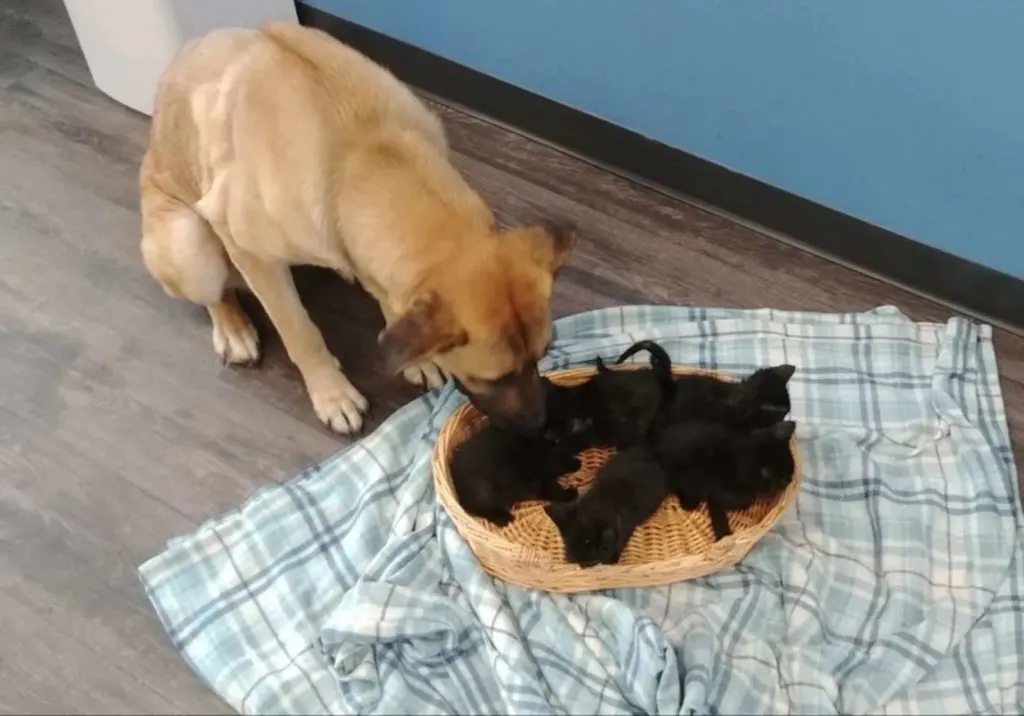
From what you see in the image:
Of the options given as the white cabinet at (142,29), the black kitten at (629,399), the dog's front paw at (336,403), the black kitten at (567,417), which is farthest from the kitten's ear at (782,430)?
the white cabinet at (142,29)

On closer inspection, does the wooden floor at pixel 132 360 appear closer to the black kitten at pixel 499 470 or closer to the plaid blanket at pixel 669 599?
the plaid blanket at pixel 669 599

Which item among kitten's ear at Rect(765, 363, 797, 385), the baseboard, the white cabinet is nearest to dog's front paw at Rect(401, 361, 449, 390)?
kitten's ear at Rect(765, 363, 797, 385)

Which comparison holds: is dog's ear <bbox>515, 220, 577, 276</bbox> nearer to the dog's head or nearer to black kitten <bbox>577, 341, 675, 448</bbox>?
the dog's head

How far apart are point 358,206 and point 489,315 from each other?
1.13 ft

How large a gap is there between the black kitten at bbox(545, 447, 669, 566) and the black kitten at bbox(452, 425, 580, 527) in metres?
0.08

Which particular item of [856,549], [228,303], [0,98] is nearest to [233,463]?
[228,303]

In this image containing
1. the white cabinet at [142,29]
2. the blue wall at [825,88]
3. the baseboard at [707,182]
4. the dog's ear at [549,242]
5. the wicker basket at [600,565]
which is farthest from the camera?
the white cabinet at [142,29]

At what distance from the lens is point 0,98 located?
3590 mm

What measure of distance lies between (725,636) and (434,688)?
0.59 metres

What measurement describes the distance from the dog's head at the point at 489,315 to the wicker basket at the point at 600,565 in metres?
0.28

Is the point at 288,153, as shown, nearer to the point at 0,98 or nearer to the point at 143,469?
the point at 143,469

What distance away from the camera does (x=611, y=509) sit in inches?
82.7

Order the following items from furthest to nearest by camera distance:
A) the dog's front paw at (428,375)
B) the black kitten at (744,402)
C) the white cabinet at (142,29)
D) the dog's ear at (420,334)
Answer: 1. the white cabinet at (142,29)
2. the dog's front paw at (428,375)
3. the black kitten at (744,402)
4. the dog's ear at (420,334)

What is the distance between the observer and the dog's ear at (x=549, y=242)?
6.55ft
